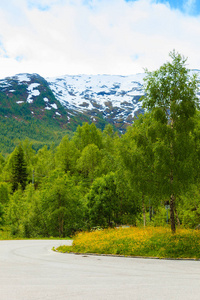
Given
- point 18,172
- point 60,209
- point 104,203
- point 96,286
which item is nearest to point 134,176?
point 96,286

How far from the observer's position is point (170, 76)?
56.6 ft

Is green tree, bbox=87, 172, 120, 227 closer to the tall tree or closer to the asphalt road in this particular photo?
the tall tree

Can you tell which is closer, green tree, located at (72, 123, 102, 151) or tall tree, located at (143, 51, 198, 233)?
tall tree, located at (143, 51, 198, 233)

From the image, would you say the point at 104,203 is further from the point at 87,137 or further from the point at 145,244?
the point at 87,137

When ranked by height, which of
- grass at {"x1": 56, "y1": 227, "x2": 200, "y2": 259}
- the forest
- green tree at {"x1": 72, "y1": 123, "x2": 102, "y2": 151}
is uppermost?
green tree at {"x1": 72, "y1": 123, "x2": 102, "y2": 151}

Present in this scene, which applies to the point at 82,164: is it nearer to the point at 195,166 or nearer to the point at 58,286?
the point at 195,166

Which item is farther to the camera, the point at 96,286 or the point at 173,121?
the point at 173,121

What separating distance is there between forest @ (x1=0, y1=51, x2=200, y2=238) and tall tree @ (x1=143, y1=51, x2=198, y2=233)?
52 mm

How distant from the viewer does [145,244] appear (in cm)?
1509

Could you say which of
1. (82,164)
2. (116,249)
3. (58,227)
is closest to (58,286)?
(116,249)

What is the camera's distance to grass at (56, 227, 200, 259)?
14023mm

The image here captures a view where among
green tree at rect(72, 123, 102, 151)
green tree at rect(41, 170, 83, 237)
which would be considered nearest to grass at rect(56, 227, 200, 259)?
green tree at rect(41, 170, 83, 237)

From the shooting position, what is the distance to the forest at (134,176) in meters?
16.3

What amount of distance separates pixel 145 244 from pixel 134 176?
363 cm
